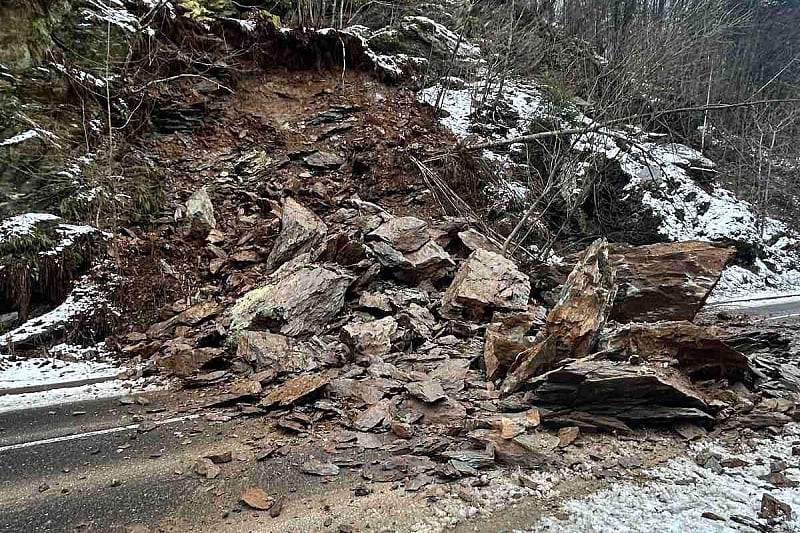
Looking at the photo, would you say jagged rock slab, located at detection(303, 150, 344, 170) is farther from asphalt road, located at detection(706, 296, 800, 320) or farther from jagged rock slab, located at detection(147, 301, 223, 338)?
asphalt road, located at detection(706, 296, 800, 320)

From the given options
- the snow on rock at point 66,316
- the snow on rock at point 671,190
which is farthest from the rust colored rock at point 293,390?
the snow on rock at point 671,190

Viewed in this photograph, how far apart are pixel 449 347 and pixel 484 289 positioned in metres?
1.51

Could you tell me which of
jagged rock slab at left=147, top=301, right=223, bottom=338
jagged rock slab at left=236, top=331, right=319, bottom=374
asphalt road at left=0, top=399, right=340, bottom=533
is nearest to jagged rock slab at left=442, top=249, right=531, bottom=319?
jagged rock slab at left=236, top=331, right=319, bottom=374

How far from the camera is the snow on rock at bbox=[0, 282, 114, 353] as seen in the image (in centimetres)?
627

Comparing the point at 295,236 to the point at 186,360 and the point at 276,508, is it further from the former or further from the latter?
the point at 276,508

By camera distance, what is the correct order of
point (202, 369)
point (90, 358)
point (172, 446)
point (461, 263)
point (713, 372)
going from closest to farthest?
point (172, 446)
point (713, 372)
point (202, 369)
point (90, 358)
point (461, 263)

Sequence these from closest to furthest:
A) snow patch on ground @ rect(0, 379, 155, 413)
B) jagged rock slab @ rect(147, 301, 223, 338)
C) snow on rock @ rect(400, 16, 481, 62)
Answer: snow patch on ground @ rect(0, 379, 155, 413) → jagged rock slab @ rect(147, 301, 223, 338) → snow on rock @ rect(400, 16, 481, 62)

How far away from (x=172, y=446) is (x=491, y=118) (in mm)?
13250

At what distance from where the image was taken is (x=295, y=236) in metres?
8.20

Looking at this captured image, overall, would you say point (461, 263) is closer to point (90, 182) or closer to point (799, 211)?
point (90, 182)

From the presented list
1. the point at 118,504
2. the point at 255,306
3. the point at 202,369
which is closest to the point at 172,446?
the point at 118,504

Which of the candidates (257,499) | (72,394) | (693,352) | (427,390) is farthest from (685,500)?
(72,394)

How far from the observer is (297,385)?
4.70m

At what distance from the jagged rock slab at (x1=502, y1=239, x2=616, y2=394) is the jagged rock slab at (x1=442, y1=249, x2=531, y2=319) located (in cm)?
159
